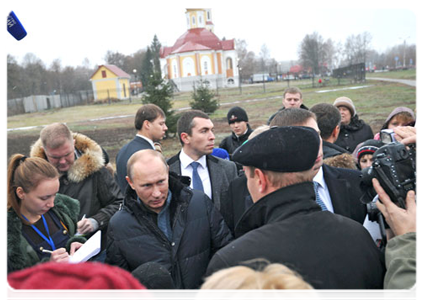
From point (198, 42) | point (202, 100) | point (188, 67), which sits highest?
point (198, 42)

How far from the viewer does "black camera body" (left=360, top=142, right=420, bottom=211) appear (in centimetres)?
198

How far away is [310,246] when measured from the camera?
68.1 inches

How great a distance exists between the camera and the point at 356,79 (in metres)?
38.2

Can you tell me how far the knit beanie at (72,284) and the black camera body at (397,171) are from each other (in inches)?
59.1

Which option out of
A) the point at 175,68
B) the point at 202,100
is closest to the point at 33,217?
the point at 202,100

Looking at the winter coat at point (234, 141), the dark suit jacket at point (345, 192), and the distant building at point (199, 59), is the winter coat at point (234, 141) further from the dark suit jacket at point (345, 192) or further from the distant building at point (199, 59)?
the distant building at point (199, 59)

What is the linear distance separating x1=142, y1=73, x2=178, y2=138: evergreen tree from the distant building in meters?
43.3

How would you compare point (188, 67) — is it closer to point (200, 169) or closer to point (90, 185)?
point (200, 169)

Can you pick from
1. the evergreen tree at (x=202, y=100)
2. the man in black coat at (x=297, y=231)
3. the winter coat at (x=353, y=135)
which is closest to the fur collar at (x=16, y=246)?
the man in black coat at (x=297, y=231)

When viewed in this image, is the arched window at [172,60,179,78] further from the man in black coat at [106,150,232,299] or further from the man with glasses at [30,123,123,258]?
the man in black coat at [106,150,232,299]

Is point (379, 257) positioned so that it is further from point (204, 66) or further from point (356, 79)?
point (204, 66)

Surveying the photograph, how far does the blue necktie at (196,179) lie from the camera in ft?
14.1

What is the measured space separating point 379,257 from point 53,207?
8.12ft

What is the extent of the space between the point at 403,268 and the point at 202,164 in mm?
2883
